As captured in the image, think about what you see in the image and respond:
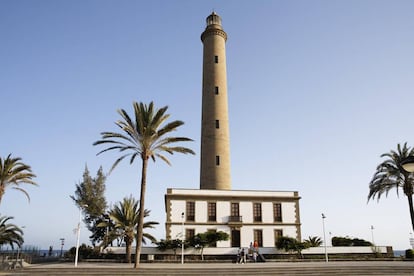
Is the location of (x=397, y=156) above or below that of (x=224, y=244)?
above

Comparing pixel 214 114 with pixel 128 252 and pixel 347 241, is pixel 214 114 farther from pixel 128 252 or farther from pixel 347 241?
pixel 347 241

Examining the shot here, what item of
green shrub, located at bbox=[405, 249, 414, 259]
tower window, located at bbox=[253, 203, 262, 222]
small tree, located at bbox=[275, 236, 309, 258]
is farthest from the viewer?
tower window, located at bbox=[253, 203, 262, 222]

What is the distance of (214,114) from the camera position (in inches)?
1537

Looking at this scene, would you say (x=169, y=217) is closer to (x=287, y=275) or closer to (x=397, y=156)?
(x=287, y=275)

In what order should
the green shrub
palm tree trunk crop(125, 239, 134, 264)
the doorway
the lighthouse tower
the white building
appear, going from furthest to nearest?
the lighthouse tower, the doorway, the white building, the green shrub, palm tree trunk crop(125, 239, 134, 264)

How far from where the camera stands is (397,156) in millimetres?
29500

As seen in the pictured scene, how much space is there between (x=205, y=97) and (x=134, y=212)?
16051 millimetres

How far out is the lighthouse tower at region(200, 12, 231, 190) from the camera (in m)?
36.9

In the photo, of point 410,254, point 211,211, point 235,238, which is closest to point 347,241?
point 410,254

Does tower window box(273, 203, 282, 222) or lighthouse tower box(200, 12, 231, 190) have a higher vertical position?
lighthouse tower box(200, 12, 231, 190)

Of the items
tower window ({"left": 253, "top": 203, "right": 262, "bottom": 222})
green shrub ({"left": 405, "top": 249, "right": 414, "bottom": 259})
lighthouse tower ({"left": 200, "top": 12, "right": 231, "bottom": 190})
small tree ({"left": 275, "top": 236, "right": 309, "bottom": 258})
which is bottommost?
green shrub ({"left": 405, "top": 249, "right": 414, "bottom": 259})

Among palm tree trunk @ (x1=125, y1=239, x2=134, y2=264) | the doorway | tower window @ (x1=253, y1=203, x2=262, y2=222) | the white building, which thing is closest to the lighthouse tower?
the white building

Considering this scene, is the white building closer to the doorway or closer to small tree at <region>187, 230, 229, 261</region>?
the doorway

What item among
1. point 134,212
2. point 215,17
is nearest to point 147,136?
point 134,212
